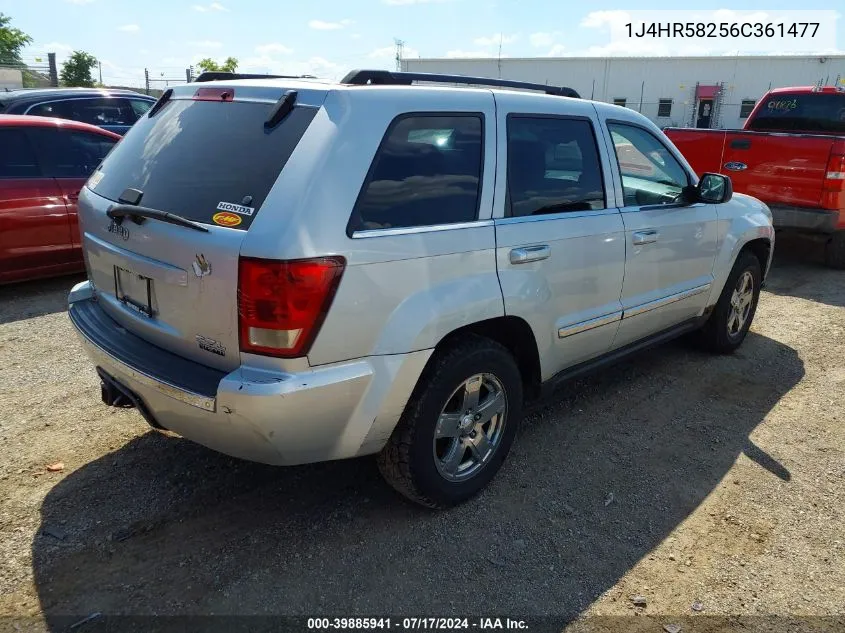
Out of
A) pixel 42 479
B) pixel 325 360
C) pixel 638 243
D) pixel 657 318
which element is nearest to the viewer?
pixel 325 360

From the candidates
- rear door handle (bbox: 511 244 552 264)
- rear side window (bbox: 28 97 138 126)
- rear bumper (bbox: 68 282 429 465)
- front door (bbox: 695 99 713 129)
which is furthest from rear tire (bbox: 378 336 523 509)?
front door (bbox: 695 99 713 129)

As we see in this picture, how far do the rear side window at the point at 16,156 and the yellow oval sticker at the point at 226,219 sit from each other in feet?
15.2

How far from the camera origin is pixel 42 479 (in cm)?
323

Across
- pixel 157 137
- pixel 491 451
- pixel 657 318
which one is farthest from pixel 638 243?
pixel 157 137

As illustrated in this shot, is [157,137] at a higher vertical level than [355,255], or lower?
higher

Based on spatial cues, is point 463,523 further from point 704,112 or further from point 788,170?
point 704,112

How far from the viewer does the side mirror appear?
4.23 m

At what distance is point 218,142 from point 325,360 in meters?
1.04

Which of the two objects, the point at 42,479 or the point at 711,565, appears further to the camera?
the point at 42,479

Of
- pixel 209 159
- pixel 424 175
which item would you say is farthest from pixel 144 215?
pixel 424 175

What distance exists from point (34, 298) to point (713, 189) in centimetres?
585

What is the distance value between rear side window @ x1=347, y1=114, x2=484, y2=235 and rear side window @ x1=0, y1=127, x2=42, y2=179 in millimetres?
4947

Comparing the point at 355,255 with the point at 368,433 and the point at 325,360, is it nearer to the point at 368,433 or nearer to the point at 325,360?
the point at 325,360

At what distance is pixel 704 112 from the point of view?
41.2m
